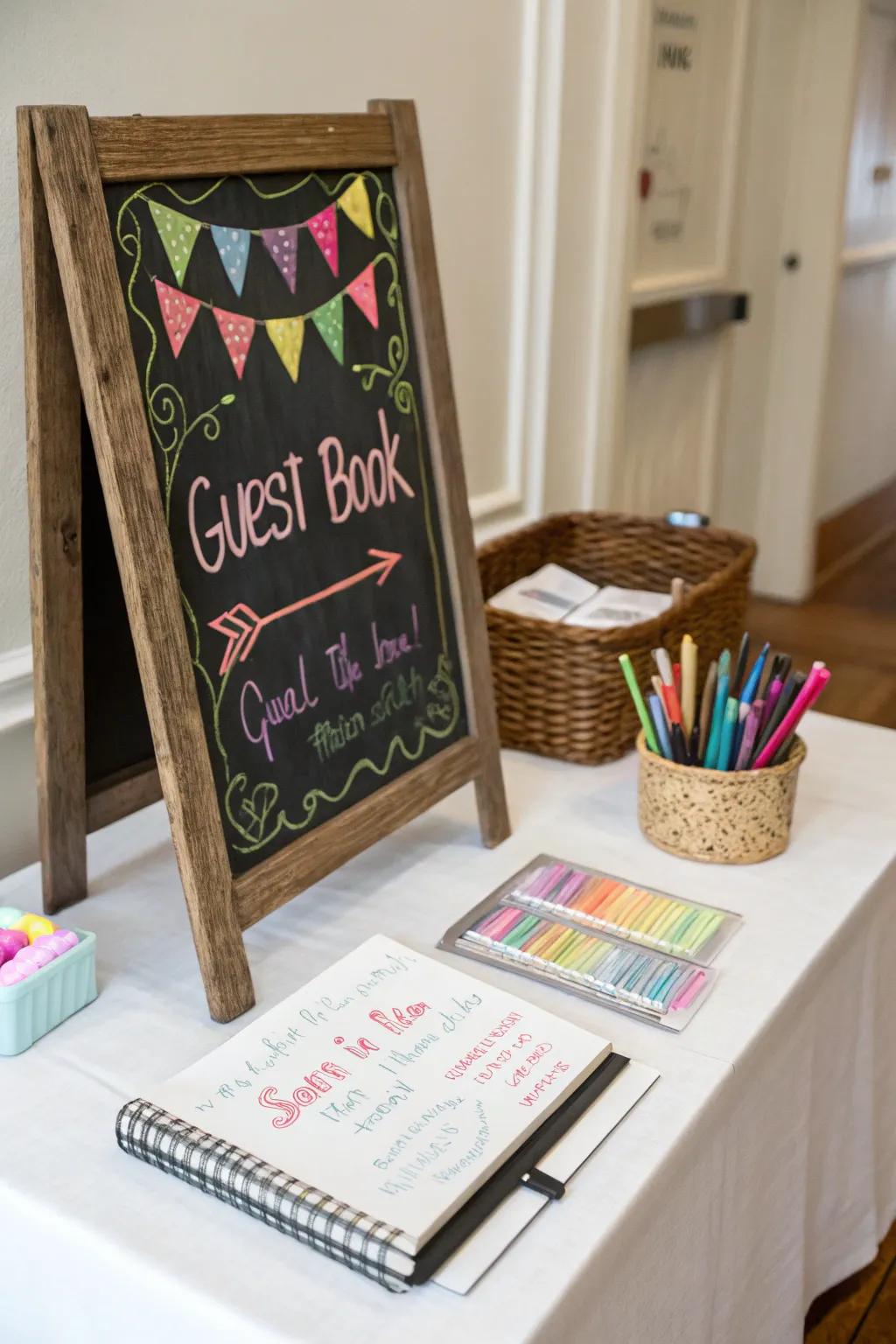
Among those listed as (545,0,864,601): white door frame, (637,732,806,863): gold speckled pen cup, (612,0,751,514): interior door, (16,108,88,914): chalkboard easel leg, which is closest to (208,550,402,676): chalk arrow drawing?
(16,108,88,914): chalkboard easel leg

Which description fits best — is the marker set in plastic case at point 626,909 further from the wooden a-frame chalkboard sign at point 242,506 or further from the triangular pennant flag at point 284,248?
the triangular pennant flag at point 284,248

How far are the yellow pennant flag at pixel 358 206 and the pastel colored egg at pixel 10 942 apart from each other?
0.58 m

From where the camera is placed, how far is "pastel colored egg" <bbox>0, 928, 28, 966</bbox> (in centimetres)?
86

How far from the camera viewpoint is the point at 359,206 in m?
1.01

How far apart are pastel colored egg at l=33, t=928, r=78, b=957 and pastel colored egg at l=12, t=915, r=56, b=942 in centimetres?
1

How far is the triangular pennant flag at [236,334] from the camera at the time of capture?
89cm

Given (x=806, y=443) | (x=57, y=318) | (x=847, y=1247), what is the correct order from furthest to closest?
1. (x=806, y=443)
2. (x=847, y=1247)
3. (x=57, y=318)

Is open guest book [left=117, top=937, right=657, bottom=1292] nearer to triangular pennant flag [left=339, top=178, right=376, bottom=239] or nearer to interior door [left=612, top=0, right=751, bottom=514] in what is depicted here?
triangular pennant flag [left=339, top=178, right=376, bottom=239]

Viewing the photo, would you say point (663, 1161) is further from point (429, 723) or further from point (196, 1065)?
point (429, 723)

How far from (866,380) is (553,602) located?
315 cm

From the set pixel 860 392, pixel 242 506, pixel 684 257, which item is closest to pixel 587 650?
pixel 242 506

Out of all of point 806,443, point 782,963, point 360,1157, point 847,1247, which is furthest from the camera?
point 806,443

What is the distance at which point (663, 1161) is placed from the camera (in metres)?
0.77

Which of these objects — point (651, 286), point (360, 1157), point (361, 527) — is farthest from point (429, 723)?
point (651, 286)
